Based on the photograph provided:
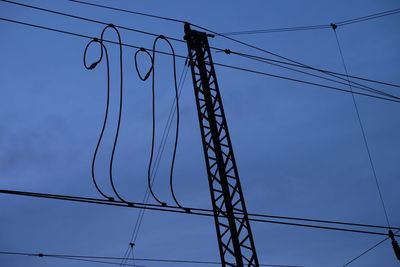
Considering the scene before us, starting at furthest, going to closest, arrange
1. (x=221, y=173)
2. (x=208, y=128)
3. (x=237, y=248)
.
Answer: (x=208, y=128) < (x=221, y=173) < (x=237, y=248)

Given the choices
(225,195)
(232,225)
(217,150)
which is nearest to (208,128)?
(217,150)

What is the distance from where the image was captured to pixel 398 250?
11.0m

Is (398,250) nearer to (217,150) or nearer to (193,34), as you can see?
(217,150)

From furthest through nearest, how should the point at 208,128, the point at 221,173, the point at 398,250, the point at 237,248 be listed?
the point at 398,250 < the point at 208,128 < the point at 221,173 < the point at 237,248

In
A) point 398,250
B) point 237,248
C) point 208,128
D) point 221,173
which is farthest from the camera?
point 398,250

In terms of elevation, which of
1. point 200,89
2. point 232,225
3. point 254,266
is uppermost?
point 200,89

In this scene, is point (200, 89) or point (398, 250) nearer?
point (200, 89)

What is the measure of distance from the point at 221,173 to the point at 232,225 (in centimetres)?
122

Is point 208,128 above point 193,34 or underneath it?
underneath

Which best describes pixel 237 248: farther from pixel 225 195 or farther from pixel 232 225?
pixel 225 195

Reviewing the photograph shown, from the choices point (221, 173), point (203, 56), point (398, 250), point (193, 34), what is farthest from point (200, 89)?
point (398, 250)

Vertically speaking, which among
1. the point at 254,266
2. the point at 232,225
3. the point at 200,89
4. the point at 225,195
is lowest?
the point at 254,266

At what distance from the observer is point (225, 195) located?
8641 millimetres

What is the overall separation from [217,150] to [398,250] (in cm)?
632
